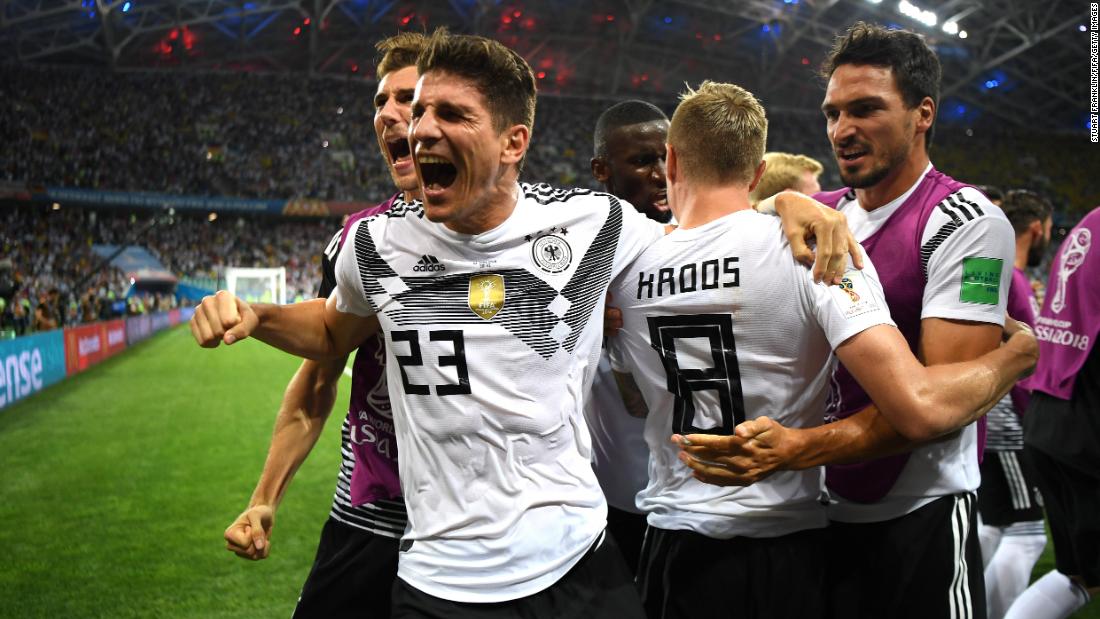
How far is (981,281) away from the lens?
7.10ft

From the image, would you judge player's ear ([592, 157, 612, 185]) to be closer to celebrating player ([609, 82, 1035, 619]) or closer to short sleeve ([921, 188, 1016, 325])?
celebrating player ([609, 82, 1035, 619])

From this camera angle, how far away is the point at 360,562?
252 centimetres

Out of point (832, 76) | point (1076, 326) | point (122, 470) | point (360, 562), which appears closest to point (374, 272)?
point (360, 562)

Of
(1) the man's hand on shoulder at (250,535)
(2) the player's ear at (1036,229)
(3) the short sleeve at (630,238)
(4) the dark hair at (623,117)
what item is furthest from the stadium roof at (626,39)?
(1) the man's hand on shoulder at (250,535)

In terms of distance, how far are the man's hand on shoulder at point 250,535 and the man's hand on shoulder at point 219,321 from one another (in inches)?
Result: 28.1

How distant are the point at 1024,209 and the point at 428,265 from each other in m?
4.03

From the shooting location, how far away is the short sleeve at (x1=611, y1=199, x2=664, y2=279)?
7.55 ft

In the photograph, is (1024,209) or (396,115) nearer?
(396,115)

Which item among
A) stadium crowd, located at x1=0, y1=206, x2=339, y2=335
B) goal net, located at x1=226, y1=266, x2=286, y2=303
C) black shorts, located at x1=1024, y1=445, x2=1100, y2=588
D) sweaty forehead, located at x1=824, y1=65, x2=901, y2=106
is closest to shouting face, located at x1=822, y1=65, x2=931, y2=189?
sweaty forehead, located at x1=824, y1=65, x2=901, y2=106

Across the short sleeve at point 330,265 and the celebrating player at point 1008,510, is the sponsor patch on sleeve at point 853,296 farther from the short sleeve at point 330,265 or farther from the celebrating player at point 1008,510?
the celebrating player at point 1008,510

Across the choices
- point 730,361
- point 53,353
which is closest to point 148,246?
point 53,353

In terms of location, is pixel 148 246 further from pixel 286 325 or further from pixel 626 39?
pixel 286 325

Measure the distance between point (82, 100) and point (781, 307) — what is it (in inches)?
1778

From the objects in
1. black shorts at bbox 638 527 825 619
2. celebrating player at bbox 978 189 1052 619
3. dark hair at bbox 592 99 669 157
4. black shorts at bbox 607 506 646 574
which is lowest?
celebrating player at bbox 978 189 1052 619
